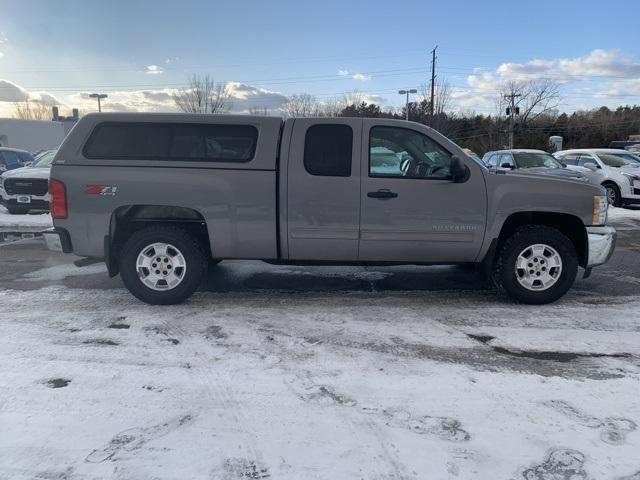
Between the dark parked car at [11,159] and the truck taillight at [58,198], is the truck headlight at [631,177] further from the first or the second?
the dark parked car at [11,159]

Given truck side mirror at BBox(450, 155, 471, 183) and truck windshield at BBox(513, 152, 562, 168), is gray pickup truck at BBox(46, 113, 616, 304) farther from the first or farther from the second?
truck windshield at BBox(513, 152, 562, 168)

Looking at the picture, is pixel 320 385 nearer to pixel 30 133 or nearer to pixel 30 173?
pixel 30 173

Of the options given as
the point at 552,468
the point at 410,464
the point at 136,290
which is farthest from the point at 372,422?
the point at 136,290

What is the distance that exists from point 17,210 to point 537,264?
12.8m

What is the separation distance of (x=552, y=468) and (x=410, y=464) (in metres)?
0.74

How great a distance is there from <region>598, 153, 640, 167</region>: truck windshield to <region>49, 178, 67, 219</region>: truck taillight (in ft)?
53.6

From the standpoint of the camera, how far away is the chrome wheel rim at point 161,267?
514cm

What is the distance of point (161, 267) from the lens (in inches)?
204

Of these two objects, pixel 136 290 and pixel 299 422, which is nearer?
pixel 299 422

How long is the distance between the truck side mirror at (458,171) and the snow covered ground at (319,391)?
1.37 m

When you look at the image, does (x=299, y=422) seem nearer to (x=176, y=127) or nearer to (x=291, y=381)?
(x=291, y=381)

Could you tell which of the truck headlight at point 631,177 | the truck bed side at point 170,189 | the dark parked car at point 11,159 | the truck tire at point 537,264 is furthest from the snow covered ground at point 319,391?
the dark parked car at point 11,159

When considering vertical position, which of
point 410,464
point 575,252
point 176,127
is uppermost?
point 176,127

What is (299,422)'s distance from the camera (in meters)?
3.01
